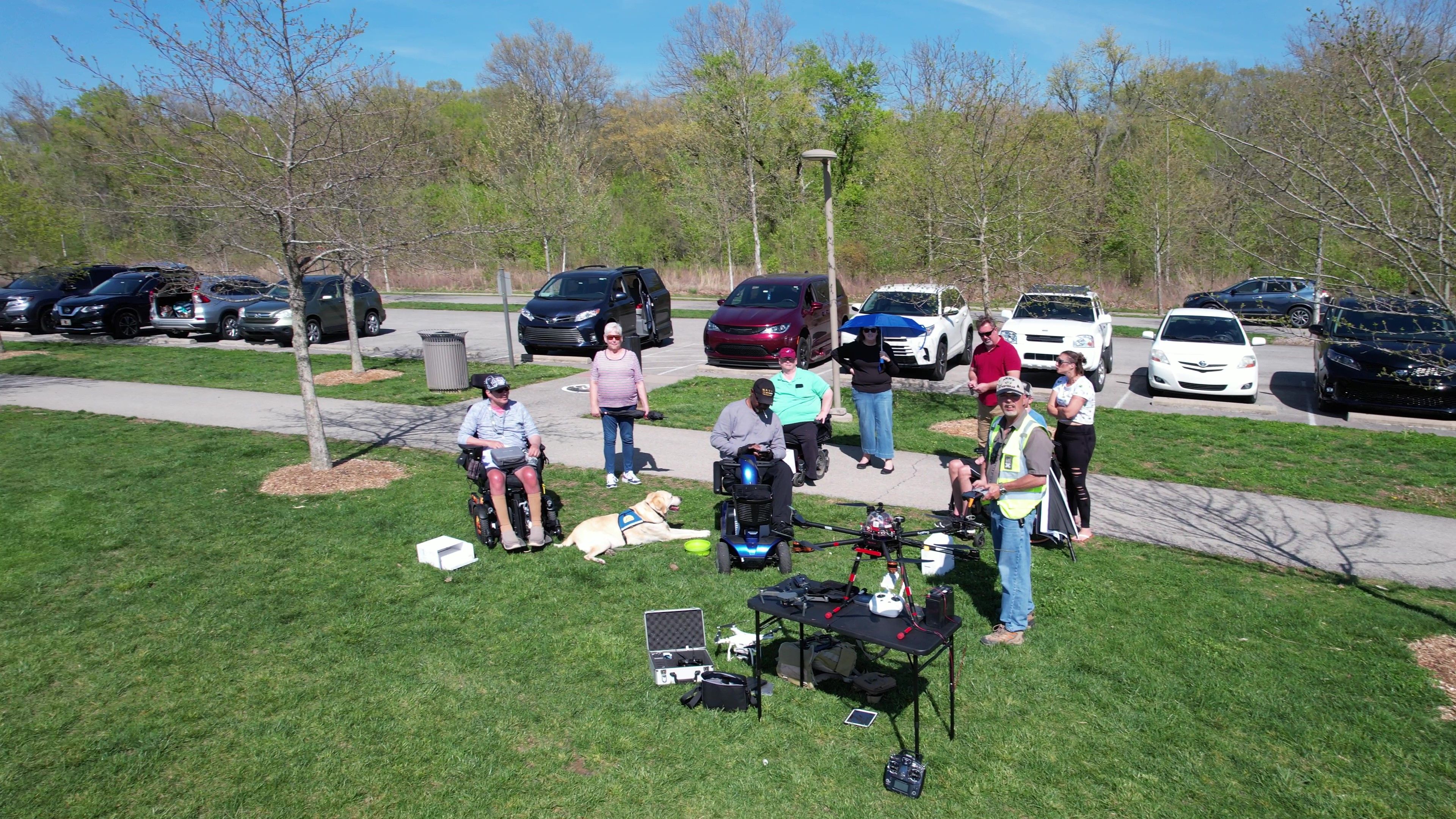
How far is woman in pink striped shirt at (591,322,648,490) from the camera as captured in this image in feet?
30.1

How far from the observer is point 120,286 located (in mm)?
24828

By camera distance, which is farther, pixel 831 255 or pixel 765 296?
pixel 765 296

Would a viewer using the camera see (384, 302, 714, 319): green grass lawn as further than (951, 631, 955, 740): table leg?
Yes

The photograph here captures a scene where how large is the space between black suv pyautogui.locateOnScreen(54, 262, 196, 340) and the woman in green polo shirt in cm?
2064

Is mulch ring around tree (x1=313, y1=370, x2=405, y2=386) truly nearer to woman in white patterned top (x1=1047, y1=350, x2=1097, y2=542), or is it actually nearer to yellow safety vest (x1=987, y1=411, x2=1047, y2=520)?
woman in white patterned top (x1=1047, y1=350, x2=1097, y2=542)

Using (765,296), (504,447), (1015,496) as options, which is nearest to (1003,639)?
(1015,496)

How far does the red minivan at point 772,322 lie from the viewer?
56.3 feet

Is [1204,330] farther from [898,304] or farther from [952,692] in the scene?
[952,692]

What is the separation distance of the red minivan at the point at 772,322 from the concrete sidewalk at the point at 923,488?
11.6 ft

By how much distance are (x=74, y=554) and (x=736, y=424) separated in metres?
5.77

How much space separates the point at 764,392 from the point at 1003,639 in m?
2.88

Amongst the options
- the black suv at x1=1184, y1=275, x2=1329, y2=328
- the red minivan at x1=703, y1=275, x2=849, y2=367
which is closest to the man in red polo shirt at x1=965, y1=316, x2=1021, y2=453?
the red minivan at x1=703, y1=275, x2=849, y2=367

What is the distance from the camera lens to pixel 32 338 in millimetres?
24422

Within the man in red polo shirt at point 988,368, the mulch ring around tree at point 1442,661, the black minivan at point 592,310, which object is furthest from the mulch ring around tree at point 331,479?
the mulch ring around tree at point 1442,661
